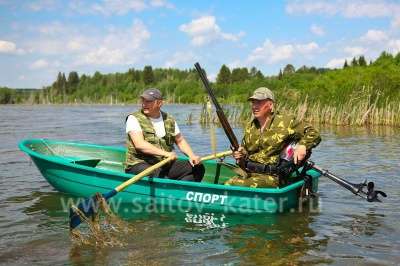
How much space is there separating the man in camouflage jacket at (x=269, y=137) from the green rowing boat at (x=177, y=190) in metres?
0.23

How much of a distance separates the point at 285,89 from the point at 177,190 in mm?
16106

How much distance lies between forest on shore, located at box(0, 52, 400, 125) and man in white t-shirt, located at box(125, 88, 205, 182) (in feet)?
46.0

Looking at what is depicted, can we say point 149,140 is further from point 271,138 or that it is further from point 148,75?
point 148,75

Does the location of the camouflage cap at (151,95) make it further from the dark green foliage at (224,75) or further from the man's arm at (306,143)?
the dark green foliage at (224,75)

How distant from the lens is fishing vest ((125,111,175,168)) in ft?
22.3

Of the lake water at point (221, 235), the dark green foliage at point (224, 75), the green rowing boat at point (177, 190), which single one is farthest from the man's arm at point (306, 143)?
the dark green foliage at point (224, 75)

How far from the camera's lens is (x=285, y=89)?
2184cm

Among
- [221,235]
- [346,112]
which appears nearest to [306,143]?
[221,235]

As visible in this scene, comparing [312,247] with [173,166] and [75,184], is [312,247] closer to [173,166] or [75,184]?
[173,166]

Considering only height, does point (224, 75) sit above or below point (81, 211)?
above

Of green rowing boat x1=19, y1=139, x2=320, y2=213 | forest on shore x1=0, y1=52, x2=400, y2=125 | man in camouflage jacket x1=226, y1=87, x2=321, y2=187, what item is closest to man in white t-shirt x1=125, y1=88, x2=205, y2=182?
green rowing boat x1=19, y1=139, x2=320, y2=213

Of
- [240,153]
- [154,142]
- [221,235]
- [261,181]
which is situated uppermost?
[154,142]

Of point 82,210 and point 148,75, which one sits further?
point 148,75

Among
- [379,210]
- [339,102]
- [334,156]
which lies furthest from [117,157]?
[339,102]
